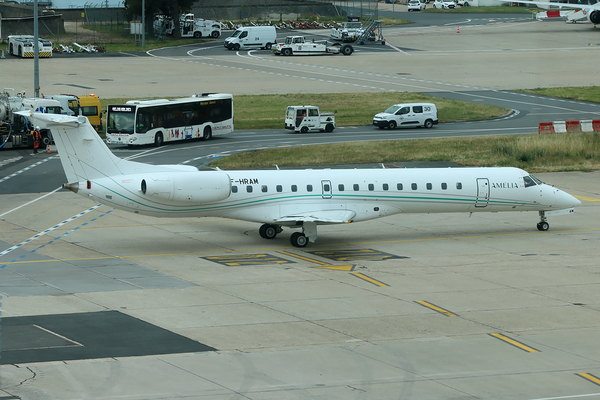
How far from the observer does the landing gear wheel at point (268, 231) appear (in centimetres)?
3516

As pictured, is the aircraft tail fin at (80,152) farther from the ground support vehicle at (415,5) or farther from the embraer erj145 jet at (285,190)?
the ground support vehicle at (415,5)

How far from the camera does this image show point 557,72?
9375 cm

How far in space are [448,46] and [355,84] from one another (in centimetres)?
3242

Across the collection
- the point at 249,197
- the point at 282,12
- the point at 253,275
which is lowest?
the point at 253,275

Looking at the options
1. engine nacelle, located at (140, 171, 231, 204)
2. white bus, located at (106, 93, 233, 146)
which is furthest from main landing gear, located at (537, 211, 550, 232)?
white bus, located at (106, 93, 233, 146)

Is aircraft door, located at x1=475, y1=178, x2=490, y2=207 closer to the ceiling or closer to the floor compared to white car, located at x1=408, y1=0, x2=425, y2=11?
closer to the floor

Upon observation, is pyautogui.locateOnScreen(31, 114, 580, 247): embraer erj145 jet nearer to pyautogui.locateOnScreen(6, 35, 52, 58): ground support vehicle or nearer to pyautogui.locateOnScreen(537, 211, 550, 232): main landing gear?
pyautogui.locateOnScreen(537, 211, 550, 232): main landing gear

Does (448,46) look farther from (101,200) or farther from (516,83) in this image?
(101,200)

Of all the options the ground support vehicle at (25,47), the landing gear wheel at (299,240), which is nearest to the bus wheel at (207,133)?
the landing gear wheel at (299,240)

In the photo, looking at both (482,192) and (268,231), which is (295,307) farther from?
(482,192)

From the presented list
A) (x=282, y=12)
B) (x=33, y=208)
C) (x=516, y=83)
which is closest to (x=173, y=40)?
(x=282, y=12)

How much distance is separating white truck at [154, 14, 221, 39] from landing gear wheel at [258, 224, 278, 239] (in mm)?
90192

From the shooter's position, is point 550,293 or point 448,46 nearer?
point 550,293

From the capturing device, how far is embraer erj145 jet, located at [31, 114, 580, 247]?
31.5m
